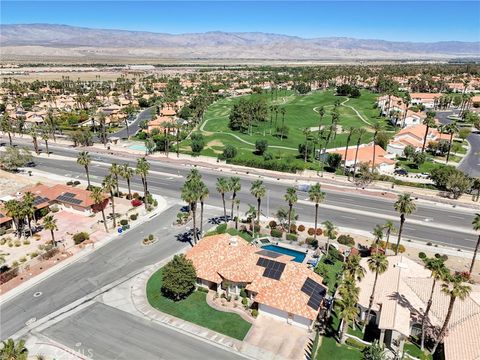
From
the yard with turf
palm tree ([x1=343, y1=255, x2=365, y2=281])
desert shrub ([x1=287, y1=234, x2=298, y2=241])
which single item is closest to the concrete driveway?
palm tree ([x1=343, y1=255, x2=365, y2=281])

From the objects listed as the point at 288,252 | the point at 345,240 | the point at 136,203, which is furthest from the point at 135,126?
the point at 345,240

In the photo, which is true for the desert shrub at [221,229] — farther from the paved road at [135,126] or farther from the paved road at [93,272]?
the paved road at [135,126]

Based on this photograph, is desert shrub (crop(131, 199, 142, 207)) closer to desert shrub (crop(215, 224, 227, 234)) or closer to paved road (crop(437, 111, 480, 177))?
desert shrub (crop(215, 224, 227, 234))

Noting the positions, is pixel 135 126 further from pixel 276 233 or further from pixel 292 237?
pixel 292 237

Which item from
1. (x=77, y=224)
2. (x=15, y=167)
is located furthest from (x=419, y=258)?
(x=15, y=167)

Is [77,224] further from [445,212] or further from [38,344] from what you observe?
[445,212]

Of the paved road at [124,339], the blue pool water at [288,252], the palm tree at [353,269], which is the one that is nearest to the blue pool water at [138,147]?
the blue pool water at [288,252]
